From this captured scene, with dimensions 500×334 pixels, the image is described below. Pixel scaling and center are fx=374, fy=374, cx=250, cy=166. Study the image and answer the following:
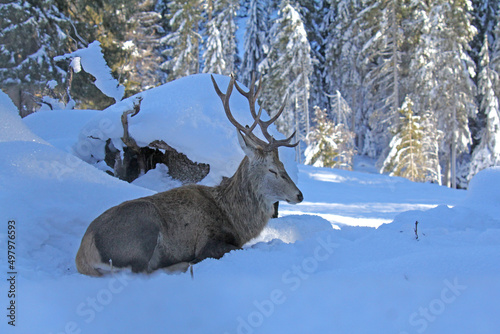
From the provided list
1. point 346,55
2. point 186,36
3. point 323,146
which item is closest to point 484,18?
point 346,55

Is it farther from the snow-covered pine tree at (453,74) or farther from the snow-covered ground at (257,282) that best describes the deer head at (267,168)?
the snow-covered pine tree at (453,74)

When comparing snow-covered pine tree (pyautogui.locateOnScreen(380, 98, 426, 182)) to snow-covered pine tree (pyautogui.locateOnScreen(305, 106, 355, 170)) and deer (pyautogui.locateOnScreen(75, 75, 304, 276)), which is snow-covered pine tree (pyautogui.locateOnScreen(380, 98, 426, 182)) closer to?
snow-covered pine tree (pyautogui.locateOnScreen(305, 106, 355, 170))

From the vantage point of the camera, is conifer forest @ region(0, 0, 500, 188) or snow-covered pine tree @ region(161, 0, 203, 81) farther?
snow-covered pine tree @ region(161, 0, 203, 81)

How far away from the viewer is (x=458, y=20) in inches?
1040

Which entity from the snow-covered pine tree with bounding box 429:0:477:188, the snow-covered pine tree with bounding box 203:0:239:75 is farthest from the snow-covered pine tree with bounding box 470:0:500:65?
the snow-covered pine tree with bounding box 203:0:239:75

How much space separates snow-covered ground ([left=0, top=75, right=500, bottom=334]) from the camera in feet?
6.25

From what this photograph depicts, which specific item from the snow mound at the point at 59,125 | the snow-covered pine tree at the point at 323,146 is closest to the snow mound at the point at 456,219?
the snow mound at the point at 59,125

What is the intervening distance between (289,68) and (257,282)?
3105cm

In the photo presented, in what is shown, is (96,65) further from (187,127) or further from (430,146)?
(430,146)

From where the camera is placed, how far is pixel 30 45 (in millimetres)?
16906

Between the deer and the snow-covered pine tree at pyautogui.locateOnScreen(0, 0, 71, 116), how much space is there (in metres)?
15.2

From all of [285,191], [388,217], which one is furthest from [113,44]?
[285,191]

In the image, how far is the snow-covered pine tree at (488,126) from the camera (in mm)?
27203

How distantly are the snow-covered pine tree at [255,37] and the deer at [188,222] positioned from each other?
3422cm
